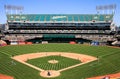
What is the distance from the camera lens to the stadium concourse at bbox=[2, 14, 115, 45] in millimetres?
88062

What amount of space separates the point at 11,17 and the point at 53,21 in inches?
992

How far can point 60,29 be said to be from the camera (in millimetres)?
93250

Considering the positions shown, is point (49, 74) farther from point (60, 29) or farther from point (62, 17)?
point (62, 17)

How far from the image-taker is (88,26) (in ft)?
301

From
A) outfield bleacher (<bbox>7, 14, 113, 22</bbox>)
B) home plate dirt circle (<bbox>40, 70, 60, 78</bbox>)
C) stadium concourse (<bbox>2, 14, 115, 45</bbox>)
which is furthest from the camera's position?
outfield bleacher (<bbox>7, 14, 113, 22</bbox>)

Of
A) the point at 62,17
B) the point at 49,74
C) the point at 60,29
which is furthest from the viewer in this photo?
the point at 62,17

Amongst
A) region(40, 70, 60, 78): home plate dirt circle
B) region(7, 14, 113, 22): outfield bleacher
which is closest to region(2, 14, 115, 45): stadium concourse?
region(7, 14, 113, 22): outfield bleacher

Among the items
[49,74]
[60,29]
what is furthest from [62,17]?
[49,74]

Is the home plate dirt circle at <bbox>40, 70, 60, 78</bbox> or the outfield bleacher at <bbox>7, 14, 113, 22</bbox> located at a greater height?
the outfield bleacher at <bbox>7, 14, 113, 22</bbox>

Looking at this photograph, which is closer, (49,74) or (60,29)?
(49,74)

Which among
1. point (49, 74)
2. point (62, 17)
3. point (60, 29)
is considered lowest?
point (49, 74)

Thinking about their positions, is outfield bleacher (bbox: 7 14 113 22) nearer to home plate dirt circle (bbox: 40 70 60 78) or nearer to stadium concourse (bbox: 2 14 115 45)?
stadium concourse (bbox: 2 14 115 45)

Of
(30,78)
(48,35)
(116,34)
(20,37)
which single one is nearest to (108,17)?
(116,34)

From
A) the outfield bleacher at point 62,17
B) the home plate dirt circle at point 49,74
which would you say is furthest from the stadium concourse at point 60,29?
the home plate dirt circle at point 49,74
